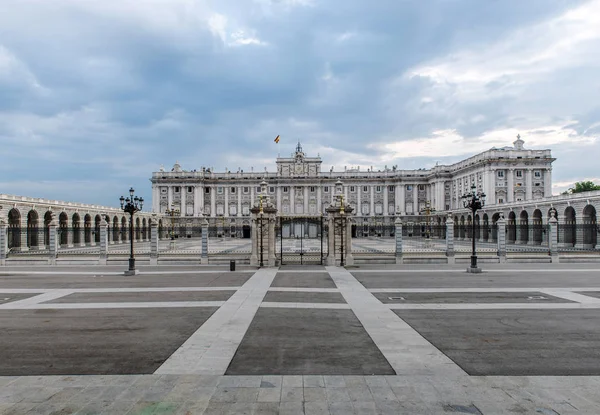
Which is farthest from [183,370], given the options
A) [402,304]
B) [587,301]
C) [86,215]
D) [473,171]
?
[473,171]

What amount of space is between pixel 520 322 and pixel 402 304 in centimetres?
368

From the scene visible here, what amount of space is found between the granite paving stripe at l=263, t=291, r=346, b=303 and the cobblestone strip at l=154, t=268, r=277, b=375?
1.90 ft

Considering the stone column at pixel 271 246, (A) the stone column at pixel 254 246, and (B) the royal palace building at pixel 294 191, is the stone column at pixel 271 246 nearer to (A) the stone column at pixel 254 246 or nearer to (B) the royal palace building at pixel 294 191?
(A) the stone column at pixel 254 246

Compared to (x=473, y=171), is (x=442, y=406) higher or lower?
lower

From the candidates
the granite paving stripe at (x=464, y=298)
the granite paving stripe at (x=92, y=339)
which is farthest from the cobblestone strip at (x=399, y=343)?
the granite paving stripe at (x=92, y=339)

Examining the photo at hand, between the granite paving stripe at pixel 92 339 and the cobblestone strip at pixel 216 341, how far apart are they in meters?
0.27

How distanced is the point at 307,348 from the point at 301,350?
187 millimetres

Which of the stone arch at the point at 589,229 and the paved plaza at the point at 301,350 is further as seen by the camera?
the stone arch at the point at 589,229

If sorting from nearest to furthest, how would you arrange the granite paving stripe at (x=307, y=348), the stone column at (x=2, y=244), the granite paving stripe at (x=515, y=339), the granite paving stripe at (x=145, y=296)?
the granite paving stripe at (x=307, y=348)
the granite paving stripe at (x=515, y=339)
the granite paving stripe at (x=145, y=296)
the stone column at (x=2, y=244)

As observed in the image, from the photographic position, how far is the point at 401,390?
658cm

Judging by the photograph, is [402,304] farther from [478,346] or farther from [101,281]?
[101,281]

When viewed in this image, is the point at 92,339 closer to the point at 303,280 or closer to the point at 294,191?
the point at 303,280

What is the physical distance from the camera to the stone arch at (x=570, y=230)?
47.1 metres

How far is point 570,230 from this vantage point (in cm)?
4869
